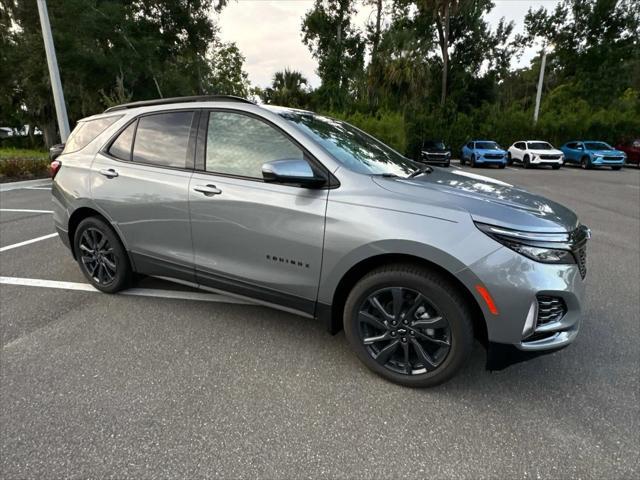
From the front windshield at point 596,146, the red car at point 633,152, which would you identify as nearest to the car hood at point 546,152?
the front windshield at point 596,146

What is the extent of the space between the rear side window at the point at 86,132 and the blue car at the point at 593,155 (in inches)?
910

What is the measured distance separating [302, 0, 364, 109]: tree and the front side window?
28.4m

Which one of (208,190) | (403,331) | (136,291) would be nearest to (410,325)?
(403,331)

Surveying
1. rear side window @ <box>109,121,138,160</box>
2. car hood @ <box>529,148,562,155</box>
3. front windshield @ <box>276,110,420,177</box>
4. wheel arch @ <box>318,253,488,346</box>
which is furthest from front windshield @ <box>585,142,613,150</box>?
rear side window @ <box>109,121,138,160</box>

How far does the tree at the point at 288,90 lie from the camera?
28172mm

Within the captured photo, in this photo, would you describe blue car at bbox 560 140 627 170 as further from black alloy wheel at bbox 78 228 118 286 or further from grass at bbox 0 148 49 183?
grass at bbox 0 148 49 183

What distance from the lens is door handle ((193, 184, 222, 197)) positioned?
2703mm

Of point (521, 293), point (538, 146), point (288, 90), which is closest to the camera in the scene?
point (521, 293)

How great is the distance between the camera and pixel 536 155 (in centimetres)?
1997

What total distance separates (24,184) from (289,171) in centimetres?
1166

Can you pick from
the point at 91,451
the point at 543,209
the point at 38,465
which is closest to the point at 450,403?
the point at 543,209

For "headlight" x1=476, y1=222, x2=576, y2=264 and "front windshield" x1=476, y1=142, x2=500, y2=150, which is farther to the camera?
"front windshield" x1=476, y1=142, x2=500, y2=150

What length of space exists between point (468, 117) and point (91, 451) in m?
29.2

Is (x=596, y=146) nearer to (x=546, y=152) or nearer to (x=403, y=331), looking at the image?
(x=546, y=152)
